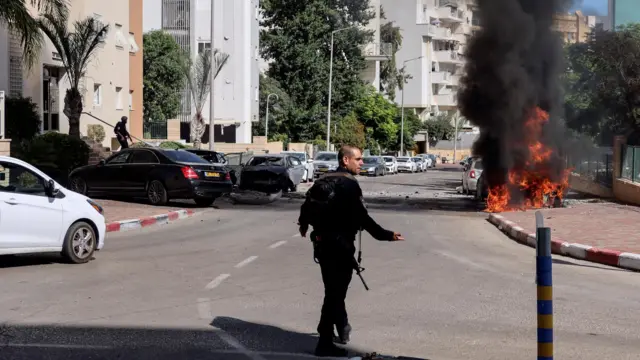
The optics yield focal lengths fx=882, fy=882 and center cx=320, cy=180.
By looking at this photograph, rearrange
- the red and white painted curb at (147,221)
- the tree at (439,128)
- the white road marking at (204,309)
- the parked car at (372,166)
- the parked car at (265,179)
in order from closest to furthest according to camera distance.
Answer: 1. the white road marking at (204,309)
2. the red and white painted curb at (147,221)
3. the parked car at (265,179)
4. the parked car at (372,166)
5. the tree at (439,128)

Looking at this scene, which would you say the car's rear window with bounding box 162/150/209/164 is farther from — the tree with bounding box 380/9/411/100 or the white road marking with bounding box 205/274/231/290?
the tree with bounding box 380/9/411/100

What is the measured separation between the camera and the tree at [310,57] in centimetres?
6450

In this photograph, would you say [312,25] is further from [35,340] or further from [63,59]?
[35,340]

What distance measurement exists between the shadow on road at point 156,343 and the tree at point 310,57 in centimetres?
5697

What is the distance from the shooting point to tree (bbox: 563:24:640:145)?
36750 mm

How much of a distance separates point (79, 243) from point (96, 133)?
2422cm

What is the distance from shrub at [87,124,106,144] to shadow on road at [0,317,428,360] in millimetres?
28322

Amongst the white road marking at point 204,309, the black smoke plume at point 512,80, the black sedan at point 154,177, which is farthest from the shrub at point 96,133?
the white road marking at point 204,309

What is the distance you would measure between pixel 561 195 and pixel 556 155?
1263 millimetres

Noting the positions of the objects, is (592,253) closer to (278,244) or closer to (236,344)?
(278,244)

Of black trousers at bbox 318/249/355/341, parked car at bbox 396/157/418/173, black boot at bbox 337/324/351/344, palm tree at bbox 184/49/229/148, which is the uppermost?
palm tree at bbox 184/49/229/148

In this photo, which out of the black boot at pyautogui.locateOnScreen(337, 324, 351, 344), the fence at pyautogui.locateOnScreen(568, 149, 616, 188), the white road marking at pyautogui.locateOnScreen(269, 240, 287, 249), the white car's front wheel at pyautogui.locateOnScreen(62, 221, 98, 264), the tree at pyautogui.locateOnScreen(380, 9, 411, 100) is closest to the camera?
the black boot at pyautogui.locateOnScreen(337, 324, 351, 344)

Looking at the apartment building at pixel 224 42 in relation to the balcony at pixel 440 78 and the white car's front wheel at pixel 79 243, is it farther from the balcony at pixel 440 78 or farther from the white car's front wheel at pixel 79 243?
the balcony at pixel 440 78

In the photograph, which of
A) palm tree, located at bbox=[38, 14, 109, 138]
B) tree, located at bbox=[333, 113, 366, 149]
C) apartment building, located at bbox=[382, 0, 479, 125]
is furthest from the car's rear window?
apartment building, located at bbox=[382, 0, 479, 125]
